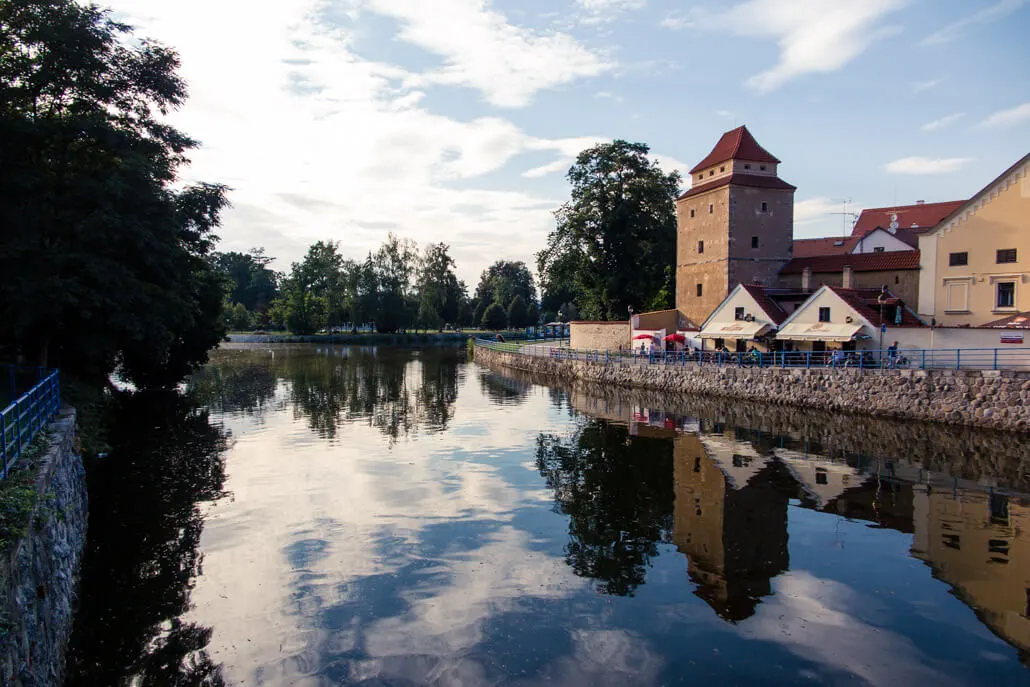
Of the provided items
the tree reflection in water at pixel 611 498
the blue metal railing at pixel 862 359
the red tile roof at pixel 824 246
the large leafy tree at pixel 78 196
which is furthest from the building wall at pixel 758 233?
the large leafy tree at pixel 78 196

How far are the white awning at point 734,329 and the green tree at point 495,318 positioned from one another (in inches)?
2662

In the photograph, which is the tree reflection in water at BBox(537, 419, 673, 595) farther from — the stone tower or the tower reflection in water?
the stone tower

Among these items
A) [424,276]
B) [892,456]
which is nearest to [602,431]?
[892,456]

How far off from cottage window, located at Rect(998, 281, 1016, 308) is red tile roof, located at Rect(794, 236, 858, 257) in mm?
28297

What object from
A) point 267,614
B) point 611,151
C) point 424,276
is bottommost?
point 267,614

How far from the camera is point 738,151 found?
43.2m

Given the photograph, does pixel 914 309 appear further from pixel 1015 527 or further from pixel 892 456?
pixel 1015 527

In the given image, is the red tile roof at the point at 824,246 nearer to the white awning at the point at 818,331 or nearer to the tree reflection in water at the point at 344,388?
the white awning at the point at 818,331

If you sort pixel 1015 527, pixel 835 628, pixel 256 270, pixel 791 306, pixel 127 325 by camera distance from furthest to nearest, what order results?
pixel 256 270 → pixel 791 306 → pixel 127 325 → pixel 1015 527 → pixel 835 628

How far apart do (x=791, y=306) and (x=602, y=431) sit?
21.1 meters

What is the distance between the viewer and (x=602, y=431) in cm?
2528

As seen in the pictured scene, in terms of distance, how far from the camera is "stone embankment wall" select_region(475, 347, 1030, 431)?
23.7m

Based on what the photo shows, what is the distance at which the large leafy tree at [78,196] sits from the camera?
18516 mm

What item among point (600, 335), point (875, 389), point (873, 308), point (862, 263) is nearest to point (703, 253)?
Result: point (862, 263)
